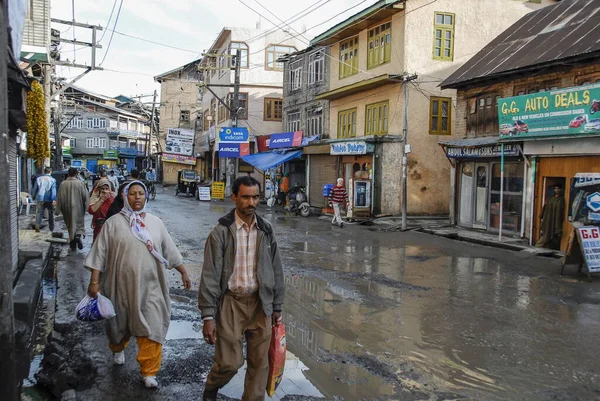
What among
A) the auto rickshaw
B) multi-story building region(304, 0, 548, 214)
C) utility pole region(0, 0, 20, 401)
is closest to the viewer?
utility pole region(0, 0, 20, 401)

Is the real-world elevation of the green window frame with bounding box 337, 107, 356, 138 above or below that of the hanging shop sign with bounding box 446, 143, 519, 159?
above

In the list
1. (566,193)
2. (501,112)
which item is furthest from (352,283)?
(501,112)

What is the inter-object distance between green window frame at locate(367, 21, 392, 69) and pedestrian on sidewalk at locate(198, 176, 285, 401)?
2014 cm

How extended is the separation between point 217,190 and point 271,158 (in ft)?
17.5

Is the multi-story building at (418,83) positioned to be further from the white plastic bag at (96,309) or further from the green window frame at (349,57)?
the white plastic bag at (96,309)

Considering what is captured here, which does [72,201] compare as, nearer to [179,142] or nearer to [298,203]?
[298,203]

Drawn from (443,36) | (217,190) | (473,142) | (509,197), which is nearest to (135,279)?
(509,197)

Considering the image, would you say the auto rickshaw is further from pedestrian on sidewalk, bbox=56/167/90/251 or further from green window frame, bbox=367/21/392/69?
pedestrian on sidewalk, bbox=56/167/90/251

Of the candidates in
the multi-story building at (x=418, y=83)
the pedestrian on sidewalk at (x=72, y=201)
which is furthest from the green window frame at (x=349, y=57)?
the pedestrian on sidewalk at (x=72, y=201)

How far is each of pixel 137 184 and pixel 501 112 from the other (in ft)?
42.9

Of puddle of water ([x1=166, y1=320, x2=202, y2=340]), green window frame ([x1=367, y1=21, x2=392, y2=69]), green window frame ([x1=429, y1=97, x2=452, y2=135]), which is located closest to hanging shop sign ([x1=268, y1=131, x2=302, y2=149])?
green window frame ([x1=367, y1=21, x2=392, y2=69])

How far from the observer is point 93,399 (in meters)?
4.31

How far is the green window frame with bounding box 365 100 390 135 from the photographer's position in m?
23.1

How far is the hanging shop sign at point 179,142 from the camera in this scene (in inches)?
1828
